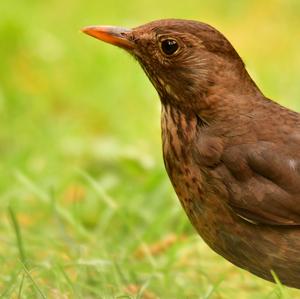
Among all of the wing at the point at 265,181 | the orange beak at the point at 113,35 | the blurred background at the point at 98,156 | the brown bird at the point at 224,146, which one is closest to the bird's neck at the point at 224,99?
the brown bird at the point at 224,146

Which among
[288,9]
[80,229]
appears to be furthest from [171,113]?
[288,9]

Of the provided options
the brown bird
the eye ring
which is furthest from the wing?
the eye ring

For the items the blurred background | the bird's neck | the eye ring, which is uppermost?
the eye ring

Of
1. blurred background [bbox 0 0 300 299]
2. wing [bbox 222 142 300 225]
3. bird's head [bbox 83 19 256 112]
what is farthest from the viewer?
blurred background [bbox 0 0 300 299]

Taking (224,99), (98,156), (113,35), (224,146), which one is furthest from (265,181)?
(98,156)

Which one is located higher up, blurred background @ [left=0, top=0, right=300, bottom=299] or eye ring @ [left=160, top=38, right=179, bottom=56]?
eye ring @ [left=160, top=38, right=179, bottom=56]

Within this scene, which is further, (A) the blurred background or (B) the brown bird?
(A) the blurred background

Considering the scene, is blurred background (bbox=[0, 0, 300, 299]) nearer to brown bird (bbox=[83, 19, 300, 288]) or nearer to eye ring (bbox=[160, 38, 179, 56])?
brown bird (bbox=[83, 19, 300, 288])
